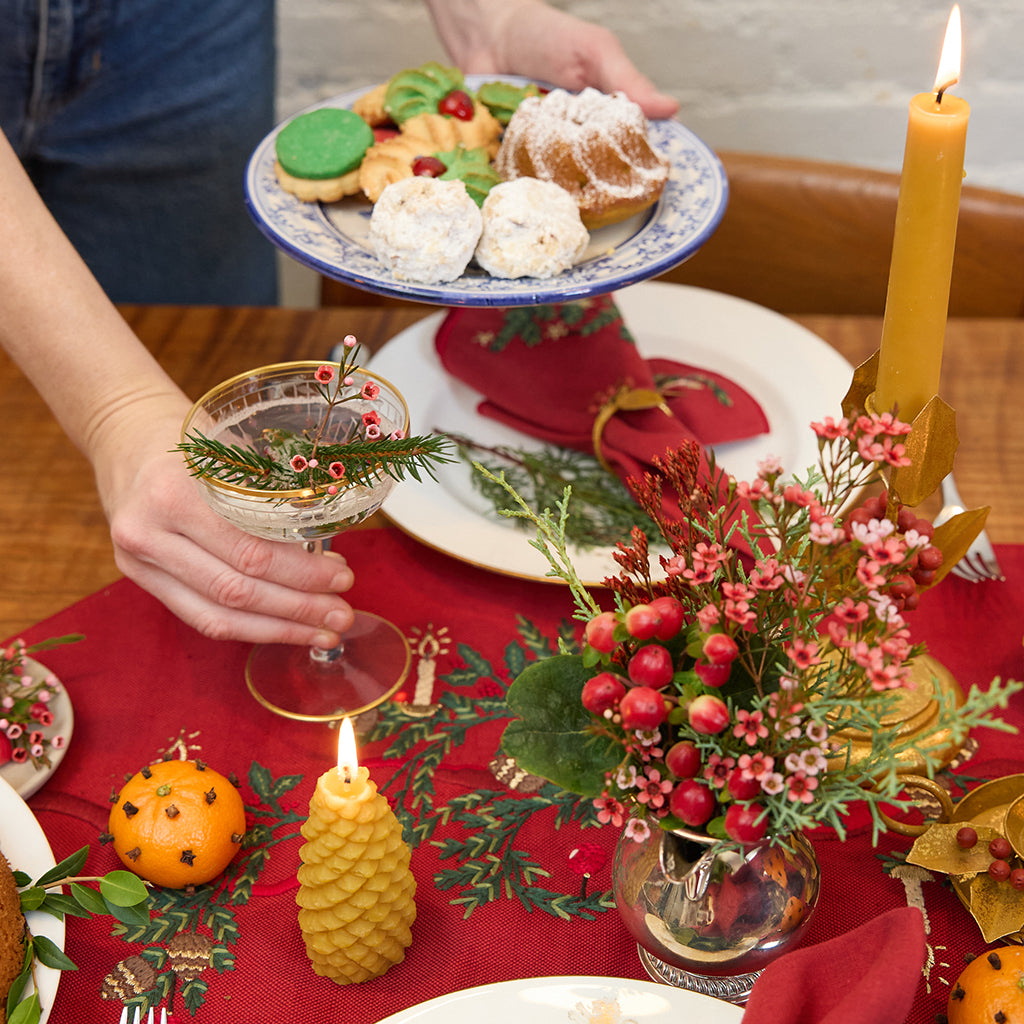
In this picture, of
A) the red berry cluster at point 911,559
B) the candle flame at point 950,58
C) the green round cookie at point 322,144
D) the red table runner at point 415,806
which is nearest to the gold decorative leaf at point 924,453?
the red berry cluster at point 911,559

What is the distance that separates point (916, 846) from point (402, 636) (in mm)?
461

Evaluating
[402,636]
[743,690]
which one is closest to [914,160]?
[743,690]

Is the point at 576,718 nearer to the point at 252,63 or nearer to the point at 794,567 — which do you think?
the point at 794,567

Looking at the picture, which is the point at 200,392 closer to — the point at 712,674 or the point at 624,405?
the point at 624,405

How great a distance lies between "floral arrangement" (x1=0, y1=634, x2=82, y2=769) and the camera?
804 millimetres

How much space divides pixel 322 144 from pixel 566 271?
30 cm

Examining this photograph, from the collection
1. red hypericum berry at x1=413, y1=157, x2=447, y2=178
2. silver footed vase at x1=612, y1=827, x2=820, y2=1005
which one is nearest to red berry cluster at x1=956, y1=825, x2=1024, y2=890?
silver footed vase at x1=612, y1=827, x2=820, y2=1005

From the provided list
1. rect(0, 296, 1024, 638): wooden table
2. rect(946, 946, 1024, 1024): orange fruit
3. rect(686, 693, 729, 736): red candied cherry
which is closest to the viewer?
rect(686, 693, 729, 736): red candied cherry

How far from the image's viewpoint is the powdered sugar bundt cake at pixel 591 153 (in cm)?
103

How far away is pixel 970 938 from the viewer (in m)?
0.70

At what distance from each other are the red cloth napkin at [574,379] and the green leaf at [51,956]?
2.14 ft

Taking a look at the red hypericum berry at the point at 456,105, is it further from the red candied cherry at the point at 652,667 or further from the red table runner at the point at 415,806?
the red candied cherry at the point at 652,667

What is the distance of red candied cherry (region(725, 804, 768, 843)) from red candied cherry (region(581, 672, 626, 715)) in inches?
3.0

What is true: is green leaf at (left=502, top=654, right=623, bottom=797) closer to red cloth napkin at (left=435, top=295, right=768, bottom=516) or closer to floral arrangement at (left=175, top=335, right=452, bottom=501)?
floral arrangement at (left=175, top=335, right=452, bottom=501)
